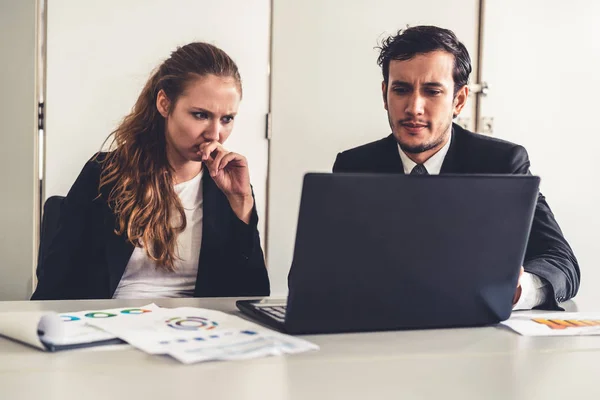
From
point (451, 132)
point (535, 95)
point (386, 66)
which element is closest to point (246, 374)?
point (451, 132)

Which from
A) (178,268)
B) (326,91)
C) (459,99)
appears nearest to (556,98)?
(326,91)

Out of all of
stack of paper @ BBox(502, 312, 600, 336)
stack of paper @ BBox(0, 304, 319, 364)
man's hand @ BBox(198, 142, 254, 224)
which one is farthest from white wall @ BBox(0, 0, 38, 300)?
stack of paper @ BBox(502, 312, 600, 336)

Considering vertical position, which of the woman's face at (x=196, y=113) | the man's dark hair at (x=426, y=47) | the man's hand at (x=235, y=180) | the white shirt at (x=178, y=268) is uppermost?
the man's dark hair at (x=426, y=47)

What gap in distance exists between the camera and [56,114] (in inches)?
108

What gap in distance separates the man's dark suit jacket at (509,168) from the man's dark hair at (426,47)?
0.80 feet

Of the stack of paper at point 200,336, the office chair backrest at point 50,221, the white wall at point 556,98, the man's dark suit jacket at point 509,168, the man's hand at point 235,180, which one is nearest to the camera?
the stack of paper at point 200,336

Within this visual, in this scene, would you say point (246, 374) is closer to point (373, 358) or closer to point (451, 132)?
point (373, 358)

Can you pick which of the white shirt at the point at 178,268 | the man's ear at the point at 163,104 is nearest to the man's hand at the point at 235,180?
the white shirt at the point at 178,268

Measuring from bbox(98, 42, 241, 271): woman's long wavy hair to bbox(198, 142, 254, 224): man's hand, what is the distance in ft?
0.49

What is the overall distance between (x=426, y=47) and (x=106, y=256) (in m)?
1.11

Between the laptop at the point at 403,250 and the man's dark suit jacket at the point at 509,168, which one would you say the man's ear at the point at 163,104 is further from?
the laptop at the point at 403,250

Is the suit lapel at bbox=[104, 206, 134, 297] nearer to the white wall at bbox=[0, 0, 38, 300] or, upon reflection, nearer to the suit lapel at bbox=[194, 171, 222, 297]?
the suit lapel at bbox=[194, 171, 222, 297]

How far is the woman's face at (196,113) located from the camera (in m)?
2.27

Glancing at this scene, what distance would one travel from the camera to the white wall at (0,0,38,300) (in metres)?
2.69
